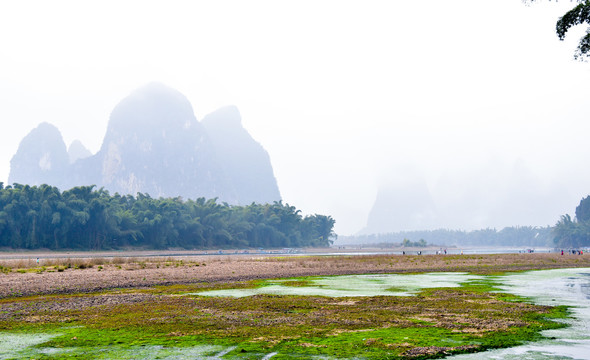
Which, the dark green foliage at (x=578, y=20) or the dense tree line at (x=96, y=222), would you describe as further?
the dense tree line at (x=96, y=222)

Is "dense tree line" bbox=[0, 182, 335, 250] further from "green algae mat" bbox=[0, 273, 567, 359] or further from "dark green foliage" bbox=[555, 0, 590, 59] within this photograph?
"dark green foliage" bbox=[555, 0, 590, 59]

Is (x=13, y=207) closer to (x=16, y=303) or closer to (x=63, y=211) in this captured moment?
(x=63, y=211)

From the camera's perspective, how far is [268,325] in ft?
54.8

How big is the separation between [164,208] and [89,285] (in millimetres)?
133830

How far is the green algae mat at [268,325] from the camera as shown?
12.9 m

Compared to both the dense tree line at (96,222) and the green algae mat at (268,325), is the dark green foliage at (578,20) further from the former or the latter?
the dense tree line at (96,222)

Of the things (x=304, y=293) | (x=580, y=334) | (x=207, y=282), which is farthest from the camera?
(x=207, y=282)

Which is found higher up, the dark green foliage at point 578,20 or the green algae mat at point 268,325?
the dark green foliage at point 578,20

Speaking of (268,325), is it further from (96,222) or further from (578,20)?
(96,222)

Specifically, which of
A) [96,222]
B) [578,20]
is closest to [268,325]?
[578,20]

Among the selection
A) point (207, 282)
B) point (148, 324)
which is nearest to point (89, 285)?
point (207, 282)

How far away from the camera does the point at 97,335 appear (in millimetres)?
15125

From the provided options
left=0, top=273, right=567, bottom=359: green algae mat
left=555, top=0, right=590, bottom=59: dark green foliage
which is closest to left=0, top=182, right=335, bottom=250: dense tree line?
left=0, top=273, right=567, bottom=359: green algae mat

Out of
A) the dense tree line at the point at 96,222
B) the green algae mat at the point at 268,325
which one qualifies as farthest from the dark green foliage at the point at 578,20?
the dense tree line at the point at 96,222
